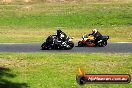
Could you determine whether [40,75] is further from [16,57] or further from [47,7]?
[47,7]

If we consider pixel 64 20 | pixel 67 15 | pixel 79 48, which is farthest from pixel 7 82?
pixel 67 15

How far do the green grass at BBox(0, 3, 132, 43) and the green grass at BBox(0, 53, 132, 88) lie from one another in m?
11.4

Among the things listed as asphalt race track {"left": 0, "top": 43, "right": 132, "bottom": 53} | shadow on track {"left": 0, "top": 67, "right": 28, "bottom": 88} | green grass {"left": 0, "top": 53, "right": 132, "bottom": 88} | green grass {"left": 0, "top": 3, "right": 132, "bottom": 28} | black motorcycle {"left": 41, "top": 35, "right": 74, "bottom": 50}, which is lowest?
green grass {"left": 0, "top": 3, "right": 132, "bottom": 28}

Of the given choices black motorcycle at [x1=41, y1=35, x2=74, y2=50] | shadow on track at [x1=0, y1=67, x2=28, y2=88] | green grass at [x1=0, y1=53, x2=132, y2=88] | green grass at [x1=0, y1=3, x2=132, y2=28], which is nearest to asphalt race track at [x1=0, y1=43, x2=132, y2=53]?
black motorcycle at [x1=41, y1=35, x2=74, y2=50]

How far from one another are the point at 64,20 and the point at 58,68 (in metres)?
27.0

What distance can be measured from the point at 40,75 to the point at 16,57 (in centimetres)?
439

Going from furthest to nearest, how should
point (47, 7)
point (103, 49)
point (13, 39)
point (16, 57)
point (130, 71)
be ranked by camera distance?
point (47, 7)
point (13, 39)
point (103, 49)
point (16, 57)
point (130, 71)

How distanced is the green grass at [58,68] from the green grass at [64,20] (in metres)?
11.4

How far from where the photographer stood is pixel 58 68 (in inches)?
742

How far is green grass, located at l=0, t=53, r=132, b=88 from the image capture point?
1650cm

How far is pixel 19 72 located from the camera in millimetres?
18062

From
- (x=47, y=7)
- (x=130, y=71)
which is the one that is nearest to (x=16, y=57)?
(x=130, y=71)

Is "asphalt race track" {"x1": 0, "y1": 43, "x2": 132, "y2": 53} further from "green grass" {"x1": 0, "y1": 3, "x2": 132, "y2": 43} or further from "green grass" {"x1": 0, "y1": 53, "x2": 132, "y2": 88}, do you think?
"green grass" {"x1": 0, "y1": 53, "x2": 132, "y2": 88}

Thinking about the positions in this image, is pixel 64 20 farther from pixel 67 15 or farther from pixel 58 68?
pixel 58 68
